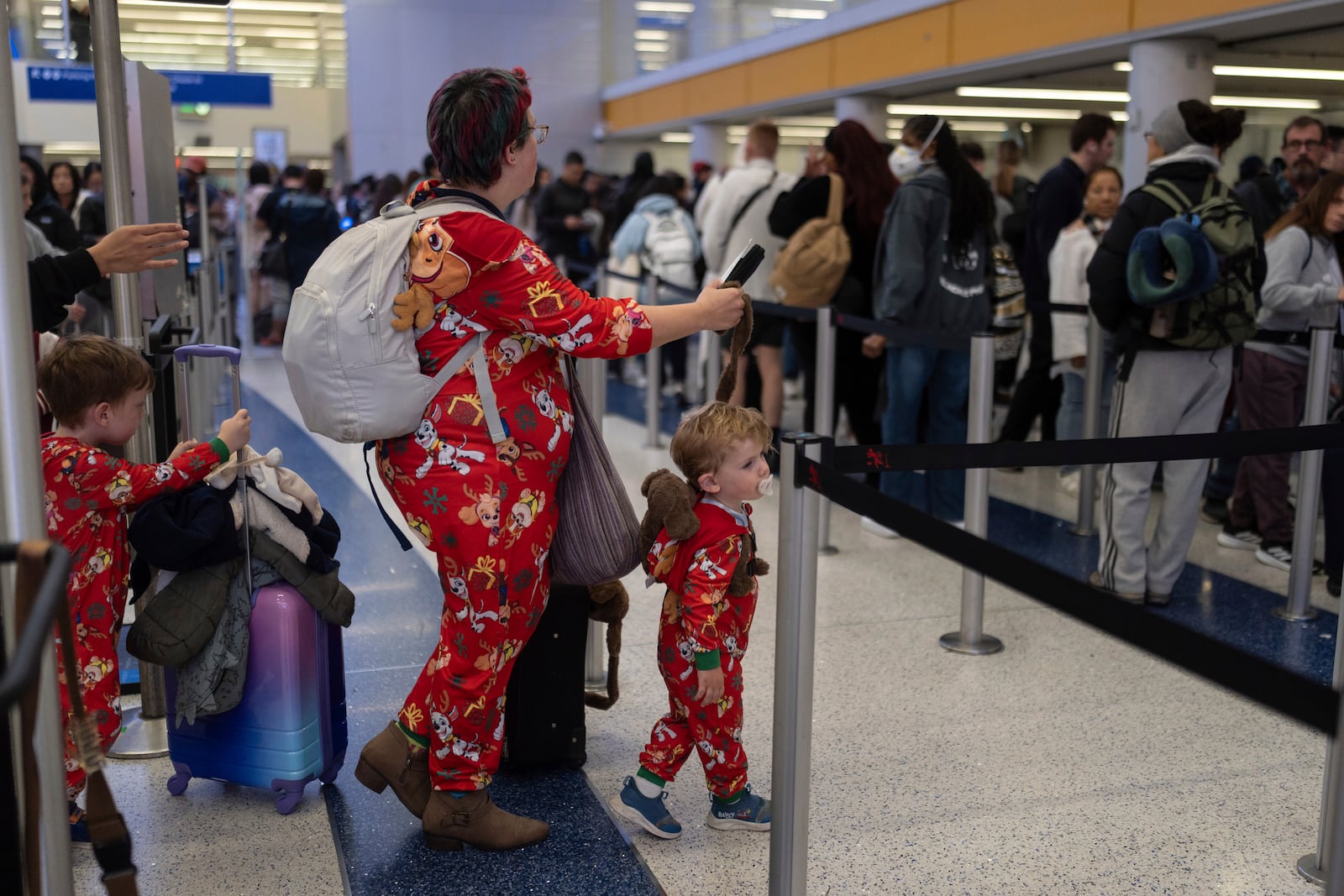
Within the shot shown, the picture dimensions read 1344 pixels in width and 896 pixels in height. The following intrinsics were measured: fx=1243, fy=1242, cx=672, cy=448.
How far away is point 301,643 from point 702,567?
92 cm

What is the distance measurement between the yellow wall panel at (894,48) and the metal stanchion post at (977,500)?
5428 mm

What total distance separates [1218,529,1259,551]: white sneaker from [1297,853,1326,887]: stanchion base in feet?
8.73

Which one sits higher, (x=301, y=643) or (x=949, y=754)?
(x=301, y=643)

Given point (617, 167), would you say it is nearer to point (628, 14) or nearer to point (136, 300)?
point (628, 14)

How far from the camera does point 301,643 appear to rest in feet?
8.93

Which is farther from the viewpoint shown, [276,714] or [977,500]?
[977,500]

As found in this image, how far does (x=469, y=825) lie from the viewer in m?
2.59

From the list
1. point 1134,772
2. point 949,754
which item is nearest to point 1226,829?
point 1134,772

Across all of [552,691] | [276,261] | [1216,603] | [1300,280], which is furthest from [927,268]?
[276,261]

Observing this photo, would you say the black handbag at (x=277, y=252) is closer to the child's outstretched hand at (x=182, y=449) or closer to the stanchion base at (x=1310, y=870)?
the child's outstretched hand at (x=182, y=449)

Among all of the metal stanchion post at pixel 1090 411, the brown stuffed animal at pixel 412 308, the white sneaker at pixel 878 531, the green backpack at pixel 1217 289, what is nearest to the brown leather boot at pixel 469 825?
the brown stuffed animal at pixel 412 308

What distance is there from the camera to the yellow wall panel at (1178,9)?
5.86 metres

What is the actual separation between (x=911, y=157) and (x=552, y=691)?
301cm

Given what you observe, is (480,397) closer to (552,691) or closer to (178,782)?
(552,691)
